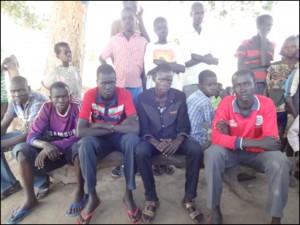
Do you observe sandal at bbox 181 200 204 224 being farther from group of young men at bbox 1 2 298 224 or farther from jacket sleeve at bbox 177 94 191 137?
jacket sleeve at bbox 177 94 191 137

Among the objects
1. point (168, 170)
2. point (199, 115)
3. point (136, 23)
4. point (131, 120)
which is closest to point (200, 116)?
point (199, 115)

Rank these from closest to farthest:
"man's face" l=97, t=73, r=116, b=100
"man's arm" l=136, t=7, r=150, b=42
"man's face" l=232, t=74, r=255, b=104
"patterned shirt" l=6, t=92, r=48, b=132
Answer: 1. "man's face" l=232, t=74, r=255, b=104
2. "man's face" l=97, t=73, r=116, b=100
3. "patterned shirt" l=6, t=92, r=48, b=132
4. "man's arm" l=136, t=7, r=150, b=42

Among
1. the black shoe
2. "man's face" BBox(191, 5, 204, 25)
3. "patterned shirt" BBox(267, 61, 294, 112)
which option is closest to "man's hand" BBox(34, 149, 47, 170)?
the black shoe

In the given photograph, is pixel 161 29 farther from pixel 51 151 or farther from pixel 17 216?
pixel 17 216

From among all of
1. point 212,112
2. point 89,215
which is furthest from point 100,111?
A: point 212,112

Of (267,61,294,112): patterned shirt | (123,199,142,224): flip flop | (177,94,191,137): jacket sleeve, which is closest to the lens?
(123,199,142,224): flip flop

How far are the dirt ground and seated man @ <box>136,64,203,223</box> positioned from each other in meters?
0.21

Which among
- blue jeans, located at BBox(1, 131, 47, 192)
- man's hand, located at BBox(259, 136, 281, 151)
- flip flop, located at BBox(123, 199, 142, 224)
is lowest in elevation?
flip flop, located at BBox(123, 199, 142, 224)

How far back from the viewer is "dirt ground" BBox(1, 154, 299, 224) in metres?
2.73

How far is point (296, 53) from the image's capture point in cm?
359

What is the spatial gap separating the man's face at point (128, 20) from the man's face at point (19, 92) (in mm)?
1576

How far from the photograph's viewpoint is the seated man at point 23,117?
127 inches

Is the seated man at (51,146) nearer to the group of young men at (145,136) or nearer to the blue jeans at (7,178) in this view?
the group of young men at (145,136)

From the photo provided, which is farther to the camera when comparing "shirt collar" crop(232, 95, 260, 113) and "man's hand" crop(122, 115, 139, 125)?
"man's hand" crop(122, 115, 139, 125)
